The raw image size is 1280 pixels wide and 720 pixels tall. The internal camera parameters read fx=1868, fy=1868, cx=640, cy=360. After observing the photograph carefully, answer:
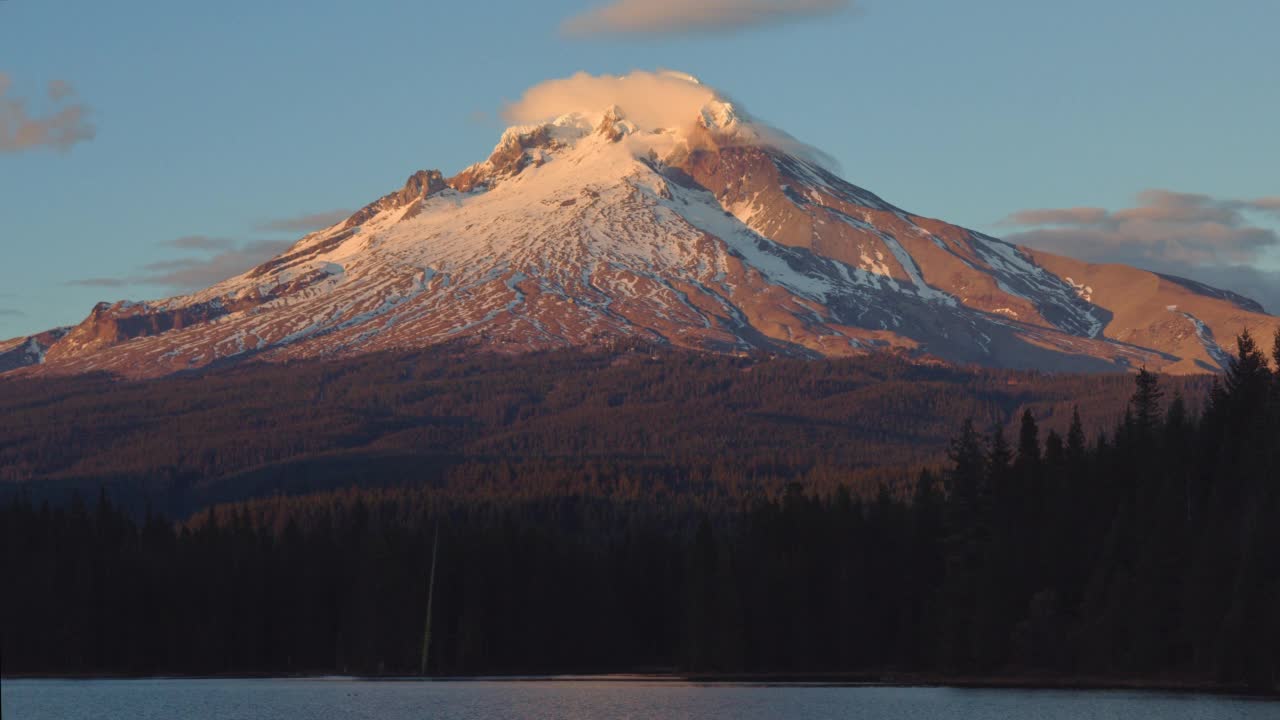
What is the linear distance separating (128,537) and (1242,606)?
99.3m

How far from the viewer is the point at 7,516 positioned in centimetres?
15300

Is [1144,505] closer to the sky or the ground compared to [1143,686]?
closer to the sky

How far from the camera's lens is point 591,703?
10419cm

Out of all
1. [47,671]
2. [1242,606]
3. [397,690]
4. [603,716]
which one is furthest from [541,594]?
[1242,606]

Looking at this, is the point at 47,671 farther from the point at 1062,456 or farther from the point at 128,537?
the point at 1062,456

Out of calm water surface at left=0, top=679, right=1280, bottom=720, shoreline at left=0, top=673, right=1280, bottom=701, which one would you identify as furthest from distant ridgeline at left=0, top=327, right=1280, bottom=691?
calm water surface at left=0, top=679, right=1280, bottom=720

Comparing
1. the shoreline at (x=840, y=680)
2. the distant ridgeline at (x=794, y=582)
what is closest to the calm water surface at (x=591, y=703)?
the shoreline at (x=840, y=680)

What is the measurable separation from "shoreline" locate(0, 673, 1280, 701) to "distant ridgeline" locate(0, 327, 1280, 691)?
1.12 metres

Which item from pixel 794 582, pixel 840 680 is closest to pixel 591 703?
pixel 840 680

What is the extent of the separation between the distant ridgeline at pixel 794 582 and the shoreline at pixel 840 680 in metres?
1.12

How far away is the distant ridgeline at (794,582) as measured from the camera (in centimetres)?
10356

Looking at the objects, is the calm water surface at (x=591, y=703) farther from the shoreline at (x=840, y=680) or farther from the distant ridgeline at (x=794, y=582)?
the distant ridgeline at (x=794, y=582)

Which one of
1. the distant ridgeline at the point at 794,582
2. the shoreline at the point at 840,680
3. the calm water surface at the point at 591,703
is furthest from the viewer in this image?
the distant ridgeline at the point at 794,582

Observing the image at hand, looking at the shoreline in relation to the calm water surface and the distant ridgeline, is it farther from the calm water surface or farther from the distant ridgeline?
the calm water surface
